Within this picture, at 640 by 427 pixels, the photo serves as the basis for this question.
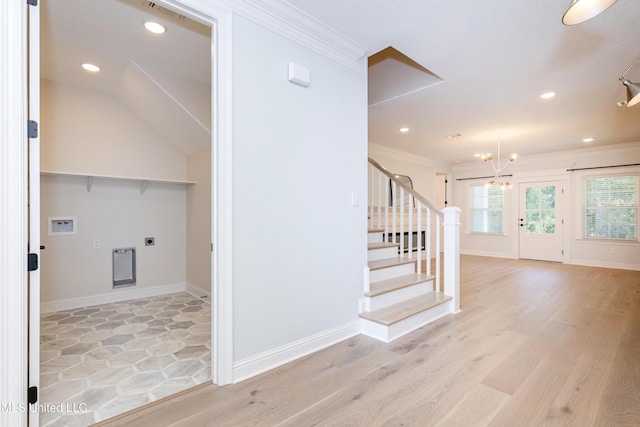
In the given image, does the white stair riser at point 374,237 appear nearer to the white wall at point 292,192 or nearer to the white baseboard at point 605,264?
the white wall at point 292,192

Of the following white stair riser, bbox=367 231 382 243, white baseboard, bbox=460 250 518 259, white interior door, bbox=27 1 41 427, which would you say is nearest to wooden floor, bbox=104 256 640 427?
white interior door, bbox=27 1 41 427

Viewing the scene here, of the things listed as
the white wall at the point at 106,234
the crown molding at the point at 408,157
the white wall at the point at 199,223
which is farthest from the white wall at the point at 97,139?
the crown molding at the point at 408,157

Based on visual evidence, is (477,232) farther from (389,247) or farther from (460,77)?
(460,77)

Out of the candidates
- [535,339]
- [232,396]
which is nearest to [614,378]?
[535,339]

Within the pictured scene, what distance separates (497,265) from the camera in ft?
21.1

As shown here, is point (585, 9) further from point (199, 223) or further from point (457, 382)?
point (199, 223)

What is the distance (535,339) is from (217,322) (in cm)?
268

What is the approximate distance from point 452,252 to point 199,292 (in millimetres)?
3189

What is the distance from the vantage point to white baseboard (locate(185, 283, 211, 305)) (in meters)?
3.82

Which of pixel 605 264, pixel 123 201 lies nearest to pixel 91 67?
pixel 123 201

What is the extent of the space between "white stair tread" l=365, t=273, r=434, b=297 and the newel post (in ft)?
0.78

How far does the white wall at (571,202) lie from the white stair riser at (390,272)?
5256mm

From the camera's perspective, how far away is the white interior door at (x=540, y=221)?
22.4ft

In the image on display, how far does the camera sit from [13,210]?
50.8 inches
